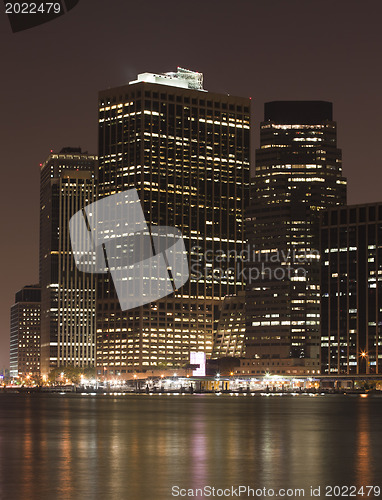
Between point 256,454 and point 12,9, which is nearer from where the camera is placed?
point 12,9

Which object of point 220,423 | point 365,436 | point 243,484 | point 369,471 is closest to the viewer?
point 243,484

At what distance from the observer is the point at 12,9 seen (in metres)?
50.5

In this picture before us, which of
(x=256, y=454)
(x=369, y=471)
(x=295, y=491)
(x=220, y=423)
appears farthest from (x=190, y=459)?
(x=220, y=423)

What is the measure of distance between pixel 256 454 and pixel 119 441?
57.0ft

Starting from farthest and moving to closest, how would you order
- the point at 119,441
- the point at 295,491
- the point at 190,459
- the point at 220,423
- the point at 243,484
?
the point at 220,423 → the point at 119,441 → the point at 190,459 → the point at 243,484 → the point at 295,491

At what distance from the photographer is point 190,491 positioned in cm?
4856

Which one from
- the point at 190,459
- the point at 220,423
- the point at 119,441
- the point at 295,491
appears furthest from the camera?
the point at 220,423

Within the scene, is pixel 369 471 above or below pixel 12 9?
below

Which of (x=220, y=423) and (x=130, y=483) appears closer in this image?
(x=130, y=483)

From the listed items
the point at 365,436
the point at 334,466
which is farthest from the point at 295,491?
the point at 365,436

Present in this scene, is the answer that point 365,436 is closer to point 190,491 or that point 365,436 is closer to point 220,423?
point 220,423

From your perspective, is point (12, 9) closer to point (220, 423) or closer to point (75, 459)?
point (75, 459)

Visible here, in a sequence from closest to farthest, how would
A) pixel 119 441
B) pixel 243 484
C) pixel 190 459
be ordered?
pixel 243 484 < pixel 190 459 < pixel 119 441

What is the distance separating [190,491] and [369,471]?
13.9 m
